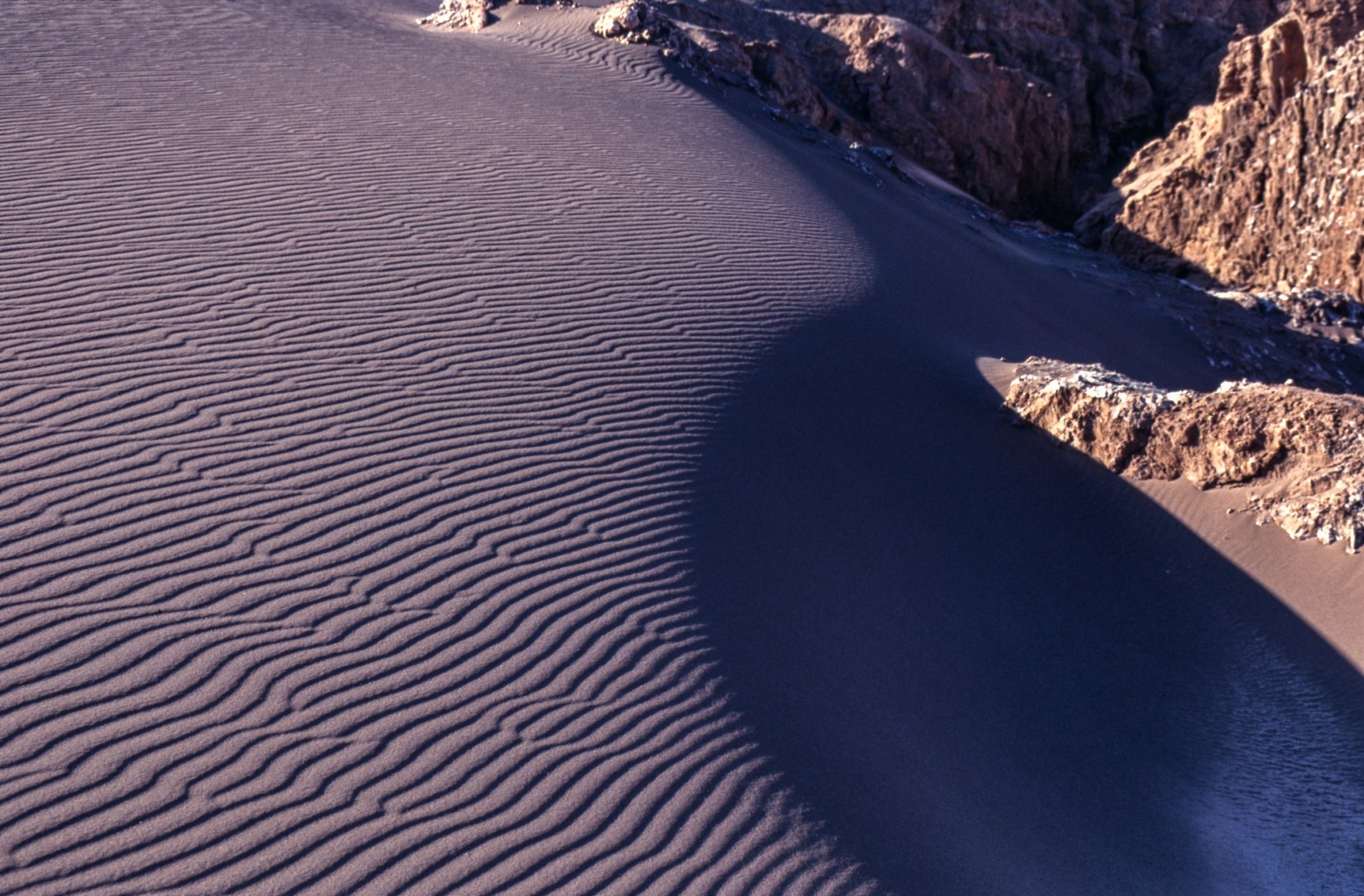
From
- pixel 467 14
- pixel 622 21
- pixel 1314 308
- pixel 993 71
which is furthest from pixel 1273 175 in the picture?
pixel 467 14

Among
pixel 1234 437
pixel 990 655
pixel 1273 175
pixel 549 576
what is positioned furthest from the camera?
pixel 1273 175

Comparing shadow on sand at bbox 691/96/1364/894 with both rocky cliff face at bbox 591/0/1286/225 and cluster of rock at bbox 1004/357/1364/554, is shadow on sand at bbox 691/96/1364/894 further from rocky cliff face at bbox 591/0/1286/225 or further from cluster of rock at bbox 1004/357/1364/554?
rocky cliff face at bbox 591/0/1286/225

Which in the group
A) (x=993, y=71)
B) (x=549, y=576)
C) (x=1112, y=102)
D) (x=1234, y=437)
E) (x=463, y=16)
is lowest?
(x=549, y=576)

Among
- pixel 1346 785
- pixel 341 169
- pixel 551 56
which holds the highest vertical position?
pixel 551 56

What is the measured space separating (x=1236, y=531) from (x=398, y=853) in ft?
21.2

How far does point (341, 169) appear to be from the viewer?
31.9 ft

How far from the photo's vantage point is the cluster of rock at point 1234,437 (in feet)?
24.1

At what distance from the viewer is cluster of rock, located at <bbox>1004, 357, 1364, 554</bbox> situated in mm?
7348

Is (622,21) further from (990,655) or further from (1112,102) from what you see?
(1112,102)

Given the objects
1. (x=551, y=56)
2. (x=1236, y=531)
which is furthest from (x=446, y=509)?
(x=551, y=56)

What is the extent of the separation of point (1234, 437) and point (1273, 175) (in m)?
9.04

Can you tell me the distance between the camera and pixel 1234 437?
7.81 meters

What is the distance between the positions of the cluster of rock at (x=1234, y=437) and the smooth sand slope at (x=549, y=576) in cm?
37

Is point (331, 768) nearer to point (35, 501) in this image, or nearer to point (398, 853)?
point (398, 853)
